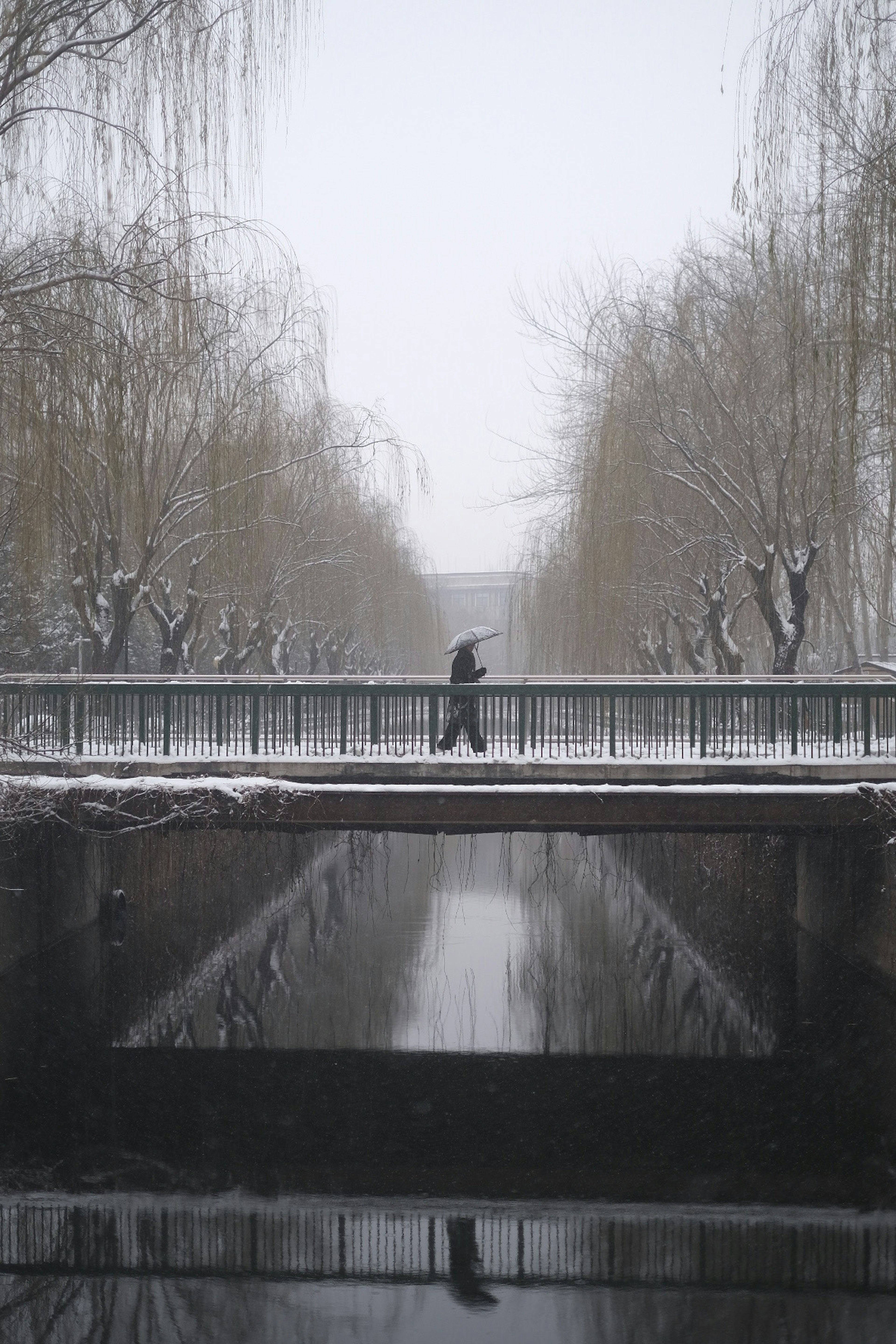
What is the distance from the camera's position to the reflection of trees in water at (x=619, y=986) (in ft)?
52.1

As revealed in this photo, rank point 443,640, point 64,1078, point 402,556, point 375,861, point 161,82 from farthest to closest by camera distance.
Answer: point 443,640
point 402,556
point 375,861
point 64,1078
point 161,82

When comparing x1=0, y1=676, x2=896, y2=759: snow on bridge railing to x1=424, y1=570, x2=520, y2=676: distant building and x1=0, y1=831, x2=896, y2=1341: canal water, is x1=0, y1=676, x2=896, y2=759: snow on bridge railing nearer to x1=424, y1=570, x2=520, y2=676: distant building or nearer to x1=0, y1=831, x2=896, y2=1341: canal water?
x1=0, y1=831, x2=896, y2=1341: canal water

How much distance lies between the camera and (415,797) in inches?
580

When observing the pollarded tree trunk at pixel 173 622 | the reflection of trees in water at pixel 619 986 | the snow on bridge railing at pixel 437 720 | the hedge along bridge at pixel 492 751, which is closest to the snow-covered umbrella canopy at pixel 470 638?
the snow on bridge railing at pixel 437 720

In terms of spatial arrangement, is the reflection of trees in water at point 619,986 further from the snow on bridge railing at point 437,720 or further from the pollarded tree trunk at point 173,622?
the pollarded tree trunk at point 173,622

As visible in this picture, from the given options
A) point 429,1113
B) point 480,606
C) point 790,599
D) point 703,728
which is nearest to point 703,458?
point 790,599

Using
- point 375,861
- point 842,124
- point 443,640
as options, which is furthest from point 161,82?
point 443,640

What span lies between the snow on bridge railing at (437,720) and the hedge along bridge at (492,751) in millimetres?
28

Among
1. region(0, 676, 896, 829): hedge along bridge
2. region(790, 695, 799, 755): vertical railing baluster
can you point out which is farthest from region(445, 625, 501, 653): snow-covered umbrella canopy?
region(790, 695, 799, 755): vertical railing baluster

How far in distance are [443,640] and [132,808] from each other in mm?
40726

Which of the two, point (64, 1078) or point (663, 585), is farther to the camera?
point (663, 585)

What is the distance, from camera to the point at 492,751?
49.8ft

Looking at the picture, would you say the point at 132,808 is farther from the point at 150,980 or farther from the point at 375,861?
the point at 375,861

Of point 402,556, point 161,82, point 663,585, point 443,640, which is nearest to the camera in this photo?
point 161,82
